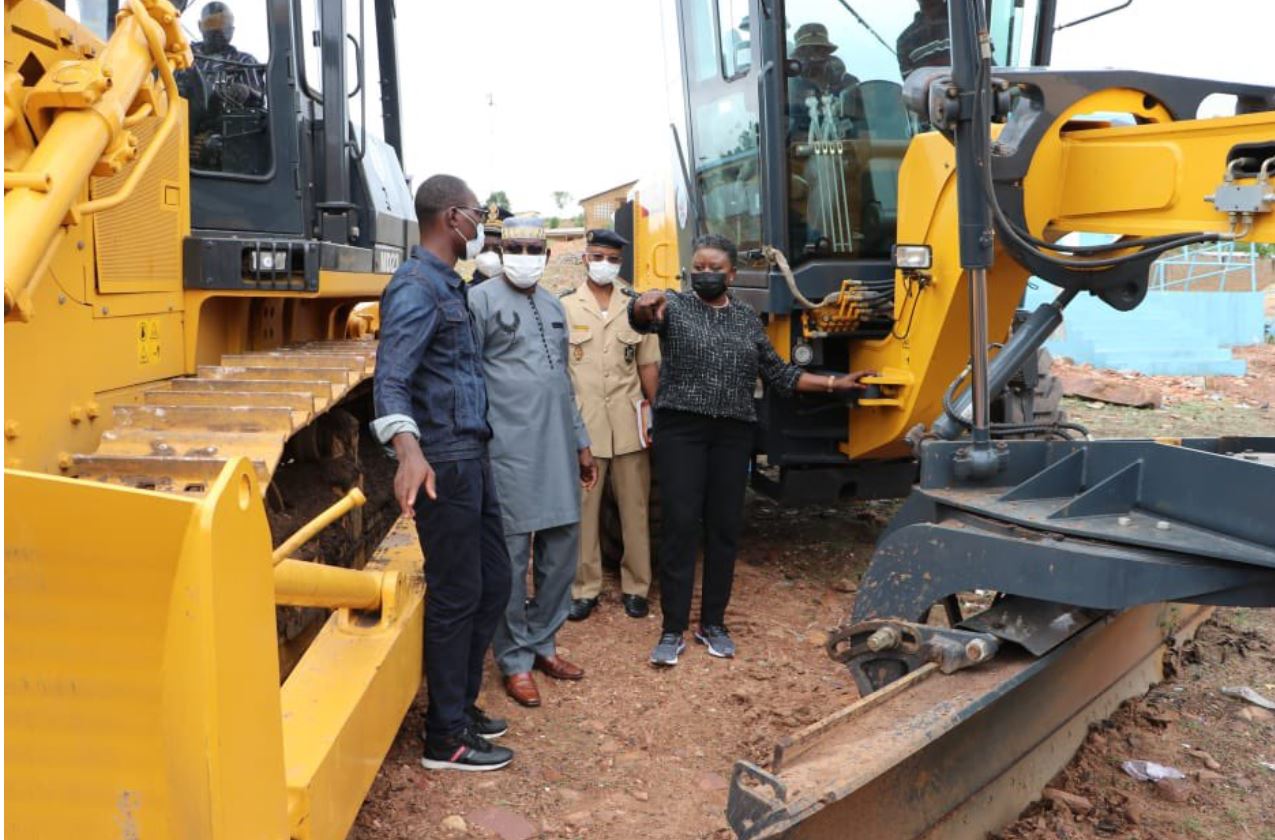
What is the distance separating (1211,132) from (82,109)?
3006 mm

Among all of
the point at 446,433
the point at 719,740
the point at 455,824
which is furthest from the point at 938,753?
the point at 446,433

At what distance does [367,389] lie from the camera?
5.64 meters

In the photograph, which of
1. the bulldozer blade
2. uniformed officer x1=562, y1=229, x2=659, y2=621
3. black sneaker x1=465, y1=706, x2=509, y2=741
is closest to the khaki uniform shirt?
uniformed officer x1=562, y1=229, x2=659, y2=621

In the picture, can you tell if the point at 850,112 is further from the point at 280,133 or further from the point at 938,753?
the point at 938,753

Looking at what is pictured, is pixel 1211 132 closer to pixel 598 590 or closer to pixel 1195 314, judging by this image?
pixel 598 590

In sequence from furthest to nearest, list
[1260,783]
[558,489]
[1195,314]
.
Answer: [1195,314]
[558,489]
[1260,783]

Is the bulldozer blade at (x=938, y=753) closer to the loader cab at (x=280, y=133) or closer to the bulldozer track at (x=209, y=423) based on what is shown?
the bulldozer track at (x=209, y=423)

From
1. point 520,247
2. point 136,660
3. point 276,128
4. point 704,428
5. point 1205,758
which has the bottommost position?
point 1205,758

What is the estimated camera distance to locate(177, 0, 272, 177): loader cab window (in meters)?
4.34

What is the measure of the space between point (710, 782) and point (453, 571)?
1050 mm

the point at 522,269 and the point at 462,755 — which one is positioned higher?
the point at 522,269

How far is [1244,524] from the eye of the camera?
8.65ft

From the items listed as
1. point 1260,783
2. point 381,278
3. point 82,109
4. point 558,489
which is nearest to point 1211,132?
point 1260,783

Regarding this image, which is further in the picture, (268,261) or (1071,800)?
(268,261)
